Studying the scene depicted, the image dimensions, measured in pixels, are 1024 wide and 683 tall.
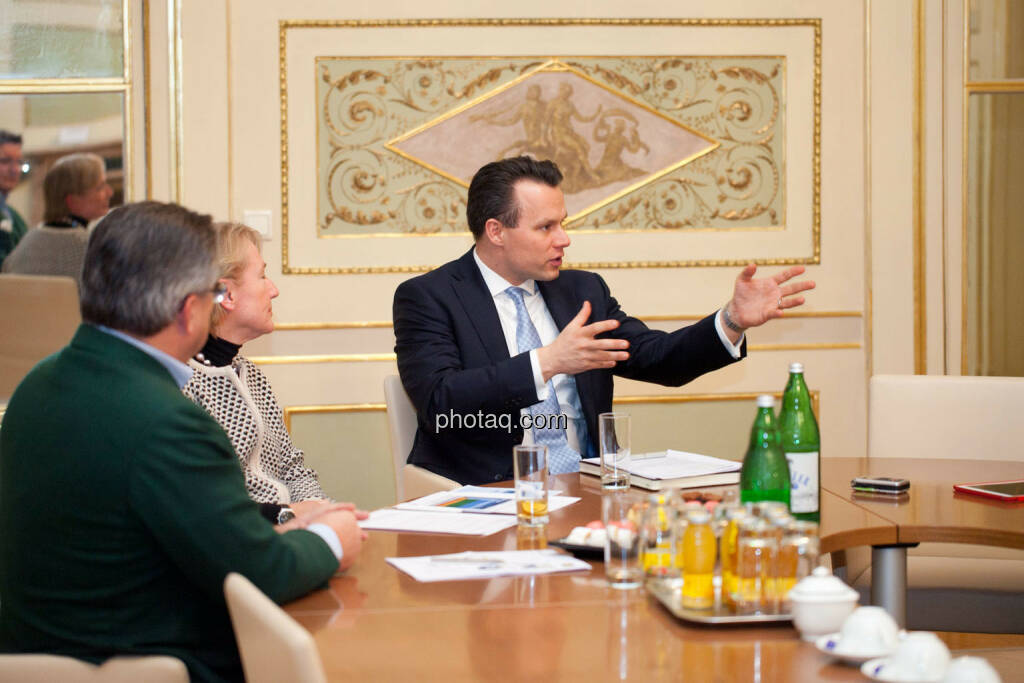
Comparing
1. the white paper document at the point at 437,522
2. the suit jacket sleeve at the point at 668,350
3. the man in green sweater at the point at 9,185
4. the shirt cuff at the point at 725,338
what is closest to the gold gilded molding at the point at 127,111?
the man in green sweater at the point at 9,185

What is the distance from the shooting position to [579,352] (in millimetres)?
2613

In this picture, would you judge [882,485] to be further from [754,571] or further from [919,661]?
[919,661]

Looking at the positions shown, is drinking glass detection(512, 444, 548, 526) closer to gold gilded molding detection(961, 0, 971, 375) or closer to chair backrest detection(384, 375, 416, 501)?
chair backrest detection(384, 375, 416, 501)

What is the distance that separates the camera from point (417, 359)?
115 inches

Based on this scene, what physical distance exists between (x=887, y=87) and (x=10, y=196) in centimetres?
337

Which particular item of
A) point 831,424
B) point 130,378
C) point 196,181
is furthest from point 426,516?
point 831,424

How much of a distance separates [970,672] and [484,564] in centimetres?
78

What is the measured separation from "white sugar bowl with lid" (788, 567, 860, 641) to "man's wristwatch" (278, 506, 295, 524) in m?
1.22

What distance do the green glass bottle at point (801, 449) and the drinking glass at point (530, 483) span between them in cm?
43

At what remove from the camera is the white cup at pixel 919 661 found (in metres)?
1.11

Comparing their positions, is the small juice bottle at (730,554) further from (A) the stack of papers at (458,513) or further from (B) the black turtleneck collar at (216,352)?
(B) the black turtleneck collar at (216,352)

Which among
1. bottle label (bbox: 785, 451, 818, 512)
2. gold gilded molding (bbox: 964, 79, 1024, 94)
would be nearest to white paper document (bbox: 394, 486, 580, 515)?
bottle label (bbox: 785, 451, 818, 512)

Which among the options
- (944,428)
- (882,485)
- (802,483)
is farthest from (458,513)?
(944,428)

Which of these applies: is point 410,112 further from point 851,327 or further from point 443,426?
point 851,327
